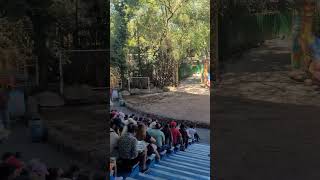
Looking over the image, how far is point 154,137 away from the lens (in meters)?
4.27

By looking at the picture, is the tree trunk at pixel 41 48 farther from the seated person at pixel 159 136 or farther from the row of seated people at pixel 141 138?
the seated person at pixel 159 136

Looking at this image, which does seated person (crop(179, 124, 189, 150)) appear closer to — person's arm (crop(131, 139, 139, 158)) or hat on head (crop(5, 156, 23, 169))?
person's arm (crop(131, 139, 139, 158))

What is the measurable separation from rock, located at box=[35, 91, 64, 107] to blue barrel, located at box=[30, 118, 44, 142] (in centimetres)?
14

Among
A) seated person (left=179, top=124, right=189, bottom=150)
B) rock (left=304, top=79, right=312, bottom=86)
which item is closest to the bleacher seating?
seated person (left=179, top=124, right=189, bottom=150)

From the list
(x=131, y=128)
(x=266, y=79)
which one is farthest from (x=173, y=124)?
(x=266, y=79)

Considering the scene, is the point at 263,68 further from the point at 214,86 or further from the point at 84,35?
the point at 84,35

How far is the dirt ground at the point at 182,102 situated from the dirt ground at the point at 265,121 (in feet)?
0.77

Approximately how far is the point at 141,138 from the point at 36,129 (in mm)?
905

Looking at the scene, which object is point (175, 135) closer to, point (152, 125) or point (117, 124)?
point (152, 125)

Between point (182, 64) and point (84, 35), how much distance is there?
2.90ft

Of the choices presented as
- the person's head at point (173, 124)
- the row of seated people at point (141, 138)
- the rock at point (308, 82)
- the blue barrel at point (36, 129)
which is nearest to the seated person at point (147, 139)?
the row of seated people at point (141, 138)

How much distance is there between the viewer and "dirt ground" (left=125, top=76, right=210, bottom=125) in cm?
414

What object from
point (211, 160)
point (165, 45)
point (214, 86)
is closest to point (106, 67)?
point (165, 45)

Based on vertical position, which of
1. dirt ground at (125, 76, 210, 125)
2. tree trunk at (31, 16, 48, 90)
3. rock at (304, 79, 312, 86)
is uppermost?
tree trunk at (31, 16, 48, 90)
